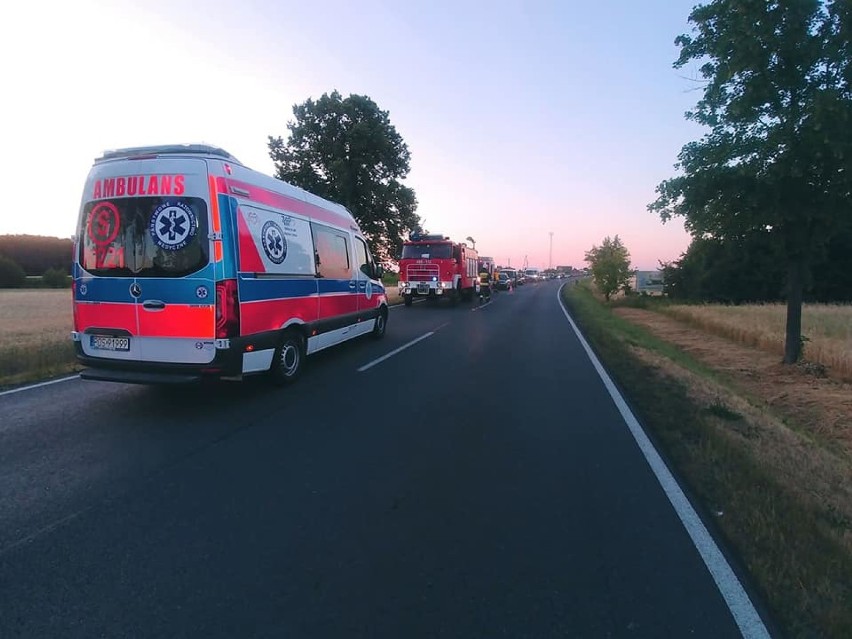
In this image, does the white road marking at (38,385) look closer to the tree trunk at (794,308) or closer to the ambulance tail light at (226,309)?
the ambulance tail light at (226,309)

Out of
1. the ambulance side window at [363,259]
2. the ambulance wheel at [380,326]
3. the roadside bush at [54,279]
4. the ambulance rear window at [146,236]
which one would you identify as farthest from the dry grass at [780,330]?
the roadside bush at [54,279]

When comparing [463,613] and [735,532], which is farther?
[735,532]

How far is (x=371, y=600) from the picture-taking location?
10.1 feet

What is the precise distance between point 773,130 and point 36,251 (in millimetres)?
76995

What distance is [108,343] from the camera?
275 inches

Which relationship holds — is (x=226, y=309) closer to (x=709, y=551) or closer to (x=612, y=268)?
(x=709, y=551)

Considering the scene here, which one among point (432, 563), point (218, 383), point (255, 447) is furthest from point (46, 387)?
point (432, 563)

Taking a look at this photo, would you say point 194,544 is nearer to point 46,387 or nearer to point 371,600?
point 371,600

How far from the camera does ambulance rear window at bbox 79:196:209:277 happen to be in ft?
21.9

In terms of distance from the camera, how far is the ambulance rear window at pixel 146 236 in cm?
667

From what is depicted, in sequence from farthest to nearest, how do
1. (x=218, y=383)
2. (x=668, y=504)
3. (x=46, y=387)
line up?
(x=218, y=383)
(x=46, y=387)
(x=668, y=504)

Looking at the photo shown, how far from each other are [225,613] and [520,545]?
70.1 inches

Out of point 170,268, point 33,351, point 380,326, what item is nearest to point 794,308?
point 380,326

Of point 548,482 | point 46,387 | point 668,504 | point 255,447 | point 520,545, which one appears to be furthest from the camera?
point 46,387
